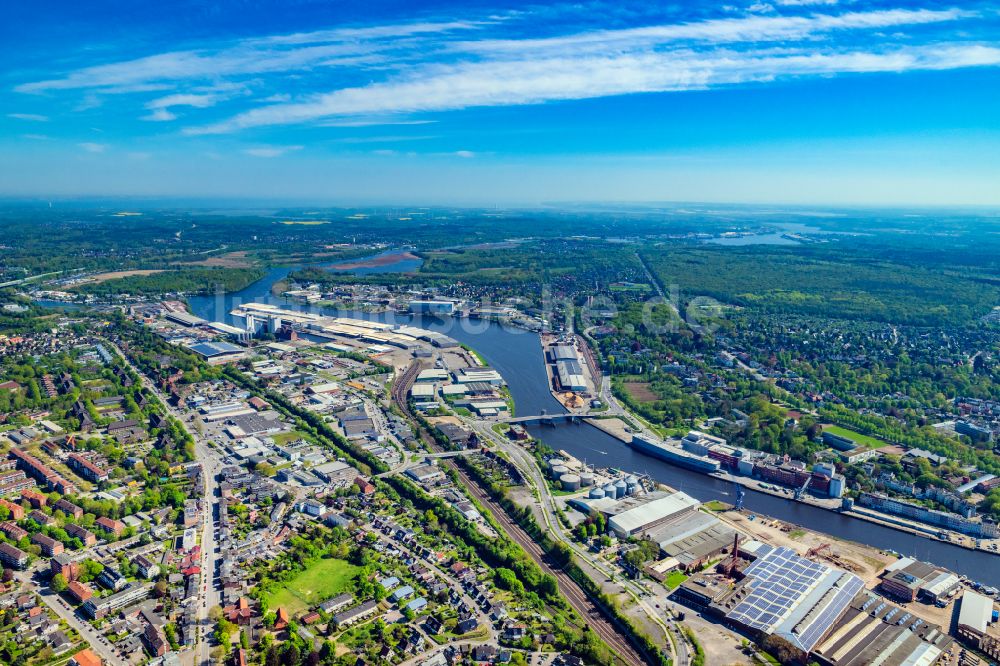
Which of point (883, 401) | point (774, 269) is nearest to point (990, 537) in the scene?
point (883, 401)

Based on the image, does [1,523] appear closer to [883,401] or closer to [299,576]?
[299,576]

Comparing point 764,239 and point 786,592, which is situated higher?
point 764,239

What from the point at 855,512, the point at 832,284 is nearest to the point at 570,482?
the point at 855,512

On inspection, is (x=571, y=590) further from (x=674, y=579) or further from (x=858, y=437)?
(x=858, y=437)

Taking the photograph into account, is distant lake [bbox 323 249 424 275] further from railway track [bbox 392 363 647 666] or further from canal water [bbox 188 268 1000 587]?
railway track [bbox 392 363 647 666]

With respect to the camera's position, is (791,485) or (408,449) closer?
(791,485)

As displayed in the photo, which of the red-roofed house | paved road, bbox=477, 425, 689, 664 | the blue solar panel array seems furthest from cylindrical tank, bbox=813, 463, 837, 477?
the red-roofed house

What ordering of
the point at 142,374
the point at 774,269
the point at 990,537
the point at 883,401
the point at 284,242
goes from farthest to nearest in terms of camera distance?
the point at 284,242 < the point at 774,269 < the point at 142,374 < the point at 883,401 < the point at 990,537
